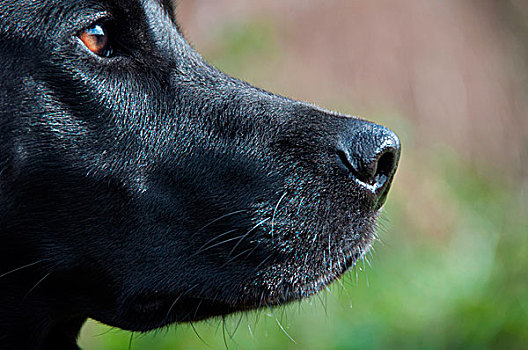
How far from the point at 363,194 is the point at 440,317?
7.12 ft

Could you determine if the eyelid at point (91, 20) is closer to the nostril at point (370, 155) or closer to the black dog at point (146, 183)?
the black dog at point (146, 183)

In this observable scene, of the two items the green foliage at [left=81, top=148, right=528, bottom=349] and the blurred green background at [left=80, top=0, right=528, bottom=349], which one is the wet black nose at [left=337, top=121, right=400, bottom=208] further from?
the blurred green background at [left=80, top=0, right=528, bottom=349]

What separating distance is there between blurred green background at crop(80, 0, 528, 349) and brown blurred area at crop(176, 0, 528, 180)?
1cm

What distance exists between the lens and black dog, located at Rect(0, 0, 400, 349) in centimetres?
223

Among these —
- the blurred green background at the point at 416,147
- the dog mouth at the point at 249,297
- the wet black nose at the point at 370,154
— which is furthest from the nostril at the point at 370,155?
the blurred green background at the point at 416,147

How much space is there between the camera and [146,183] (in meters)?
2.29

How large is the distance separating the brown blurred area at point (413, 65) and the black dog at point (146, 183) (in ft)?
13.1

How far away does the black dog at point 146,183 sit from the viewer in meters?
2.23

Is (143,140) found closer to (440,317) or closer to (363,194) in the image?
(363,194)

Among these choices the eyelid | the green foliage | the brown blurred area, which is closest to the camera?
the eyelid

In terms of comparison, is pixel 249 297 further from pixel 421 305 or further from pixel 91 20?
pixel 421 305

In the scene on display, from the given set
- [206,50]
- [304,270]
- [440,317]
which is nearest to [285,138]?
[304,270]

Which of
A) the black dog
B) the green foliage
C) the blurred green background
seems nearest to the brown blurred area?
the blurred green background

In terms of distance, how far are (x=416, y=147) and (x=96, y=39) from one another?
15.1 ft
